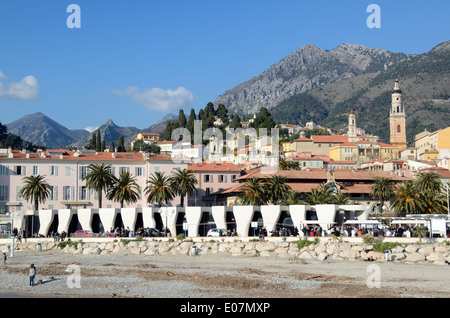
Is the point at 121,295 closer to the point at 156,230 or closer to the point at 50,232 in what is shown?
the point at 156,230

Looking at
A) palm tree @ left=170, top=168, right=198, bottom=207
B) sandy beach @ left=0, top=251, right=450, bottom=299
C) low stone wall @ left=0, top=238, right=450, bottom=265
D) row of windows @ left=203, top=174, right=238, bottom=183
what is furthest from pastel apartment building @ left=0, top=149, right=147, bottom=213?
sandy beach @ left=0, top=251, right=450, bottom=299

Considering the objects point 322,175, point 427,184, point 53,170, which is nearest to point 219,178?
point 322,175

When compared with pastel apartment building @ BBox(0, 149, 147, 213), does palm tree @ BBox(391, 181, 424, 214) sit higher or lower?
lower

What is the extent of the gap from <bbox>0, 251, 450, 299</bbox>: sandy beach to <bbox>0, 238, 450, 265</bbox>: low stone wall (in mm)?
1549

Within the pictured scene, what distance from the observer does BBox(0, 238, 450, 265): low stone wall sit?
45969 mm

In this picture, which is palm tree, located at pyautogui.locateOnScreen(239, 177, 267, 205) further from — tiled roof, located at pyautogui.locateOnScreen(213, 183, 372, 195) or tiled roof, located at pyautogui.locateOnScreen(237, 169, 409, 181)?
tiled roof, located at pyautogui.locateOnScreen(237, 169, 409, 181)

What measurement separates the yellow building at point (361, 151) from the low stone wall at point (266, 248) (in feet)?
385

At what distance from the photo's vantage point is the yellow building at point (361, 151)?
172500mm

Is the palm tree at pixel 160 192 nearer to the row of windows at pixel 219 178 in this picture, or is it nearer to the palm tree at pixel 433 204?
the row of windows at pixel 219 178

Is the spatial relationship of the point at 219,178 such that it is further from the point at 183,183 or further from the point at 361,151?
the point at 361,151
